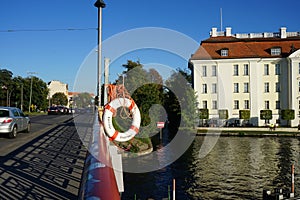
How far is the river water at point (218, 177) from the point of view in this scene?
1512 centimetres

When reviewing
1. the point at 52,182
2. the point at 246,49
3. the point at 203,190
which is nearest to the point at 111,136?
the point at 52,182

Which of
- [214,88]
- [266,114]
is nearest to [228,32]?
[214,88]

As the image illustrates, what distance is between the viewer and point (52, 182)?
721 cm

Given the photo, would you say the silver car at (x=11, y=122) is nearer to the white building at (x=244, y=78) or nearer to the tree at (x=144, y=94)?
the tree at (x=144, y=94)

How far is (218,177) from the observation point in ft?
60.7

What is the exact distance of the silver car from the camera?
1708cm

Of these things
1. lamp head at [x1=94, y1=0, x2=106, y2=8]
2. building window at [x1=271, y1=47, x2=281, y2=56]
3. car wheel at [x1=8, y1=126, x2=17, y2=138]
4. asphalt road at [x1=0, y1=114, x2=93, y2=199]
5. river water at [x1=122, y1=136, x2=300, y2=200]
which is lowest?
river water at [x1=122, y1=136, x2=300, y2=200]

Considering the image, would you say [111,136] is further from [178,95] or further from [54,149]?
[178,95]

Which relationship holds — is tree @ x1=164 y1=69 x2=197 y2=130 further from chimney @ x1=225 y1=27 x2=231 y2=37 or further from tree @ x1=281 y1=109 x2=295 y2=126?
tree @ x1=281 y1=109 x2=295 y2=126

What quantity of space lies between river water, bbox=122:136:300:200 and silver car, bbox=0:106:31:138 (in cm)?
636

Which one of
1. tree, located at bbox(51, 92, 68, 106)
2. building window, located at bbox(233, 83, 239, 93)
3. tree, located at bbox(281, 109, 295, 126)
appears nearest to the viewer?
tree, located at bbox(281, 109, 295, 126)

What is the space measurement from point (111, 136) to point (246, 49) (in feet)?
157

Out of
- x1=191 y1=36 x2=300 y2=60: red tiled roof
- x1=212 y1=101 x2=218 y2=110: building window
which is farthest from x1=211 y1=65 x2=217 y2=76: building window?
x1=212 y1=101 x2=218 y2=110: building window

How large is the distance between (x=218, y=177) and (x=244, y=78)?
3654 cm
